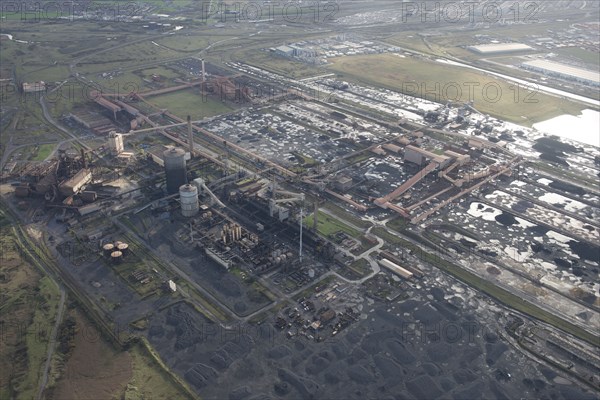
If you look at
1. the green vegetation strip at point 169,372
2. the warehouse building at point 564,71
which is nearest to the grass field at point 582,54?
the warehouse building at point 564,71

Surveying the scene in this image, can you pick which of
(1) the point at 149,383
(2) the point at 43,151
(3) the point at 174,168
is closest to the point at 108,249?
(3) the point at 174,168

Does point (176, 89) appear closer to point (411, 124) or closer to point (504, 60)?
point (411, 124)

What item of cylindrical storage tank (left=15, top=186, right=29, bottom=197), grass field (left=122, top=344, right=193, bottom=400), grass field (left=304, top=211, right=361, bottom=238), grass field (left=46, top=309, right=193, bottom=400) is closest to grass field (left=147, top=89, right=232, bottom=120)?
cylindrical storage tank (left=15, top=186, right=29, bottom=197)

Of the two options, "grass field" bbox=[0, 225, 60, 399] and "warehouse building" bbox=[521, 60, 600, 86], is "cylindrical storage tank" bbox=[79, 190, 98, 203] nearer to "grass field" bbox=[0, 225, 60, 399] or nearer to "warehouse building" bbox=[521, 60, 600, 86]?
"grass field" bbox=[0, 225, 60, 399]

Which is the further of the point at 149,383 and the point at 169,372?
the point at 169,372

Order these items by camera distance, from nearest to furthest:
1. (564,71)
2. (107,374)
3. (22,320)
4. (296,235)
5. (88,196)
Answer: (107,374) → (22,320) → (296,235) → (88,196) → (564,71)

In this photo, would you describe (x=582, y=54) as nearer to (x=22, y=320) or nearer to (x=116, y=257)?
(x=116, y=257)

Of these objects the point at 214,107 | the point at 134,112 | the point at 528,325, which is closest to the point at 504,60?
the point at 214,107
